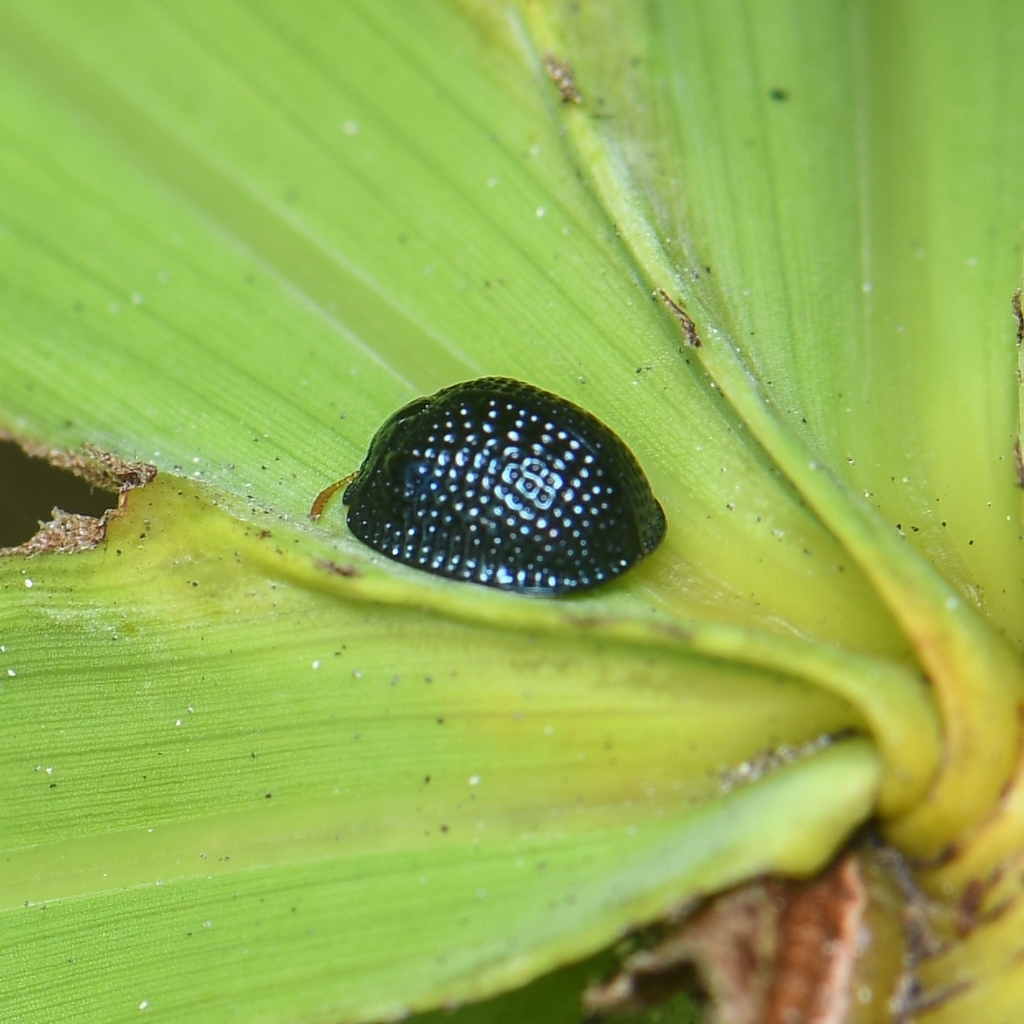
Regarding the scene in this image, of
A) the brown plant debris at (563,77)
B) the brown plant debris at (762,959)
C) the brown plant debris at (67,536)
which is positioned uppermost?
the brown plant debris at (563,77)

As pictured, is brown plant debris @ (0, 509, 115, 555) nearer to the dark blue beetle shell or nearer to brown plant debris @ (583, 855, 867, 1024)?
the dark blue beetle shell

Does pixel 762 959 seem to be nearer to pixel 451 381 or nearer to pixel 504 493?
pixel 504 493

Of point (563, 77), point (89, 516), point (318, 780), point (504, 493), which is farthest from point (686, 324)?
point (89, 516)

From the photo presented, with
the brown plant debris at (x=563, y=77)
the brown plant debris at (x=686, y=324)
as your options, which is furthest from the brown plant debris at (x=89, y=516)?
the brown plant debris at (x=563, y=77)

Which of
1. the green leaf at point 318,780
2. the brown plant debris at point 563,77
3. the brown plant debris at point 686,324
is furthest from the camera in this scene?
the brown plant debris at point 563,77

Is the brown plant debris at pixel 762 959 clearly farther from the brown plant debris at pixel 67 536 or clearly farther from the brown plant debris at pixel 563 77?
the brown plant debris at pixel 563 77

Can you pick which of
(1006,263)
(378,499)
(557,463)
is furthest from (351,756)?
(1006,263)

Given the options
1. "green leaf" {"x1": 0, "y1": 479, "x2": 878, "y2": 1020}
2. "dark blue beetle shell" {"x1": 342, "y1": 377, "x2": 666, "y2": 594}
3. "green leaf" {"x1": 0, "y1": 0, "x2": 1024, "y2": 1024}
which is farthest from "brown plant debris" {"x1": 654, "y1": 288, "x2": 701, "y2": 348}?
"green leaf" {"x1": 0, "y1": 479, "x2": 878, "y2": 1020}
